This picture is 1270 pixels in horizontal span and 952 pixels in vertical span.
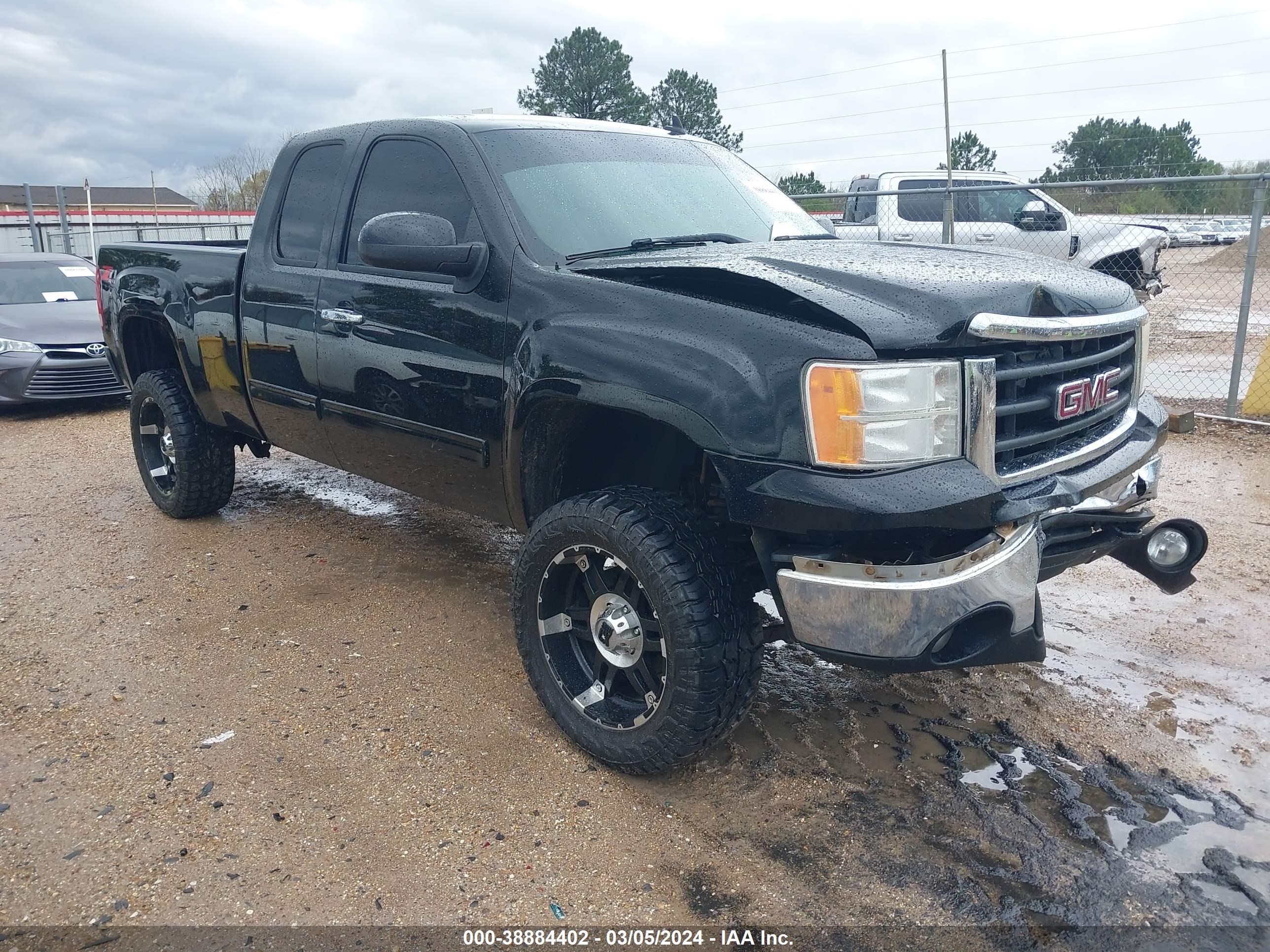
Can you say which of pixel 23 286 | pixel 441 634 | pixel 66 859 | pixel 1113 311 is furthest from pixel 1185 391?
pixel 23 286

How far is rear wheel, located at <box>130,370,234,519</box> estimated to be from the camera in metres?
5.39

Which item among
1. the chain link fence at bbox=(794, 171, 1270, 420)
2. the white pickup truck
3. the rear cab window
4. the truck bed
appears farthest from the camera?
the rear cab window

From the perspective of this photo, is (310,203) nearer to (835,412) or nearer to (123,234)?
(835,412)

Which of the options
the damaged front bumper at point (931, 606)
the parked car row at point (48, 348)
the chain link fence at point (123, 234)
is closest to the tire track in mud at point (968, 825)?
the damaged front bumper at point (931, 606)

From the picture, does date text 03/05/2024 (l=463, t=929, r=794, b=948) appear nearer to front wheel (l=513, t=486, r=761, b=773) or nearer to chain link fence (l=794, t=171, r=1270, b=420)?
front wheel (l=513, t=486, r=761, b=773)

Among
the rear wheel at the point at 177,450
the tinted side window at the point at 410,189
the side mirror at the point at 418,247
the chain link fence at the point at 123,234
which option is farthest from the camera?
the chain link fence at the point at 123,234

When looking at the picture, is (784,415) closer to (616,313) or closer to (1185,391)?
(616,313)

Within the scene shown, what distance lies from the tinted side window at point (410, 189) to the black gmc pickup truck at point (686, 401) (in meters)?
0.01

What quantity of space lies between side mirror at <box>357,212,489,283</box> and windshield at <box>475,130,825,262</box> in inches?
8.4

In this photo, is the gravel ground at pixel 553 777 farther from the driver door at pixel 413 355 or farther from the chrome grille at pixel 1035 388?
the chrome grille at pixel 1035 388

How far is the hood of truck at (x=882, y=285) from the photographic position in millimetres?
2537

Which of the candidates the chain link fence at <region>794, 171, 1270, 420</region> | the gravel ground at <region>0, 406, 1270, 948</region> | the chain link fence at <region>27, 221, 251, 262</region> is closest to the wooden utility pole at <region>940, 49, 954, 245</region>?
the chain link fence at <region>794, 171, 1270, 420</region>

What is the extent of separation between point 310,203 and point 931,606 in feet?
10.5

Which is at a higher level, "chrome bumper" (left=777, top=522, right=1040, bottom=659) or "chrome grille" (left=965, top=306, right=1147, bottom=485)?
"chrome grille" (left=965, top=306, right=1147, bottom=485)
